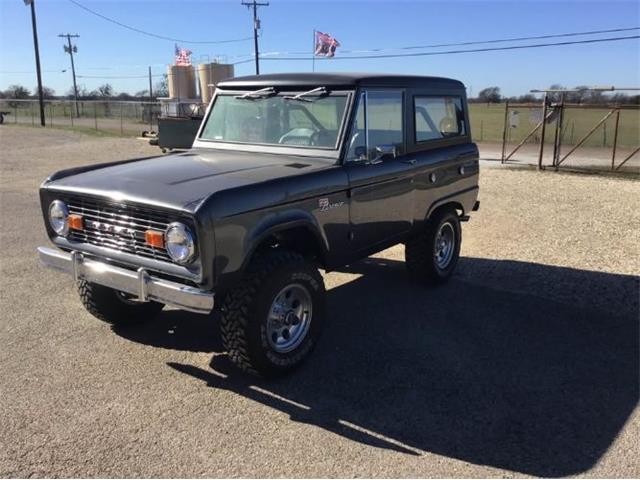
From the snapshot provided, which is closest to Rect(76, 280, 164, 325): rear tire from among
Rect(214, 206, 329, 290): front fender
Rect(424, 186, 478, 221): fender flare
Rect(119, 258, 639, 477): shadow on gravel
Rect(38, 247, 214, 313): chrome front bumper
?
Rect(119, 258, 639, 477): shadow on gravel

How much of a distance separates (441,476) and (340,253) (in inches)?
75.6

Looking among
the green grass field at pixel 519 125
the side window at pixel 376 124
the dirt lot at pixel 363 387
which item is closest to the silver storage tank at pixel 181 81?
the green grass field at pixel 519 125

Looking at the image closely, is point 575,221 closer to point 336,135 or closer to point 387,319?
point 387,319

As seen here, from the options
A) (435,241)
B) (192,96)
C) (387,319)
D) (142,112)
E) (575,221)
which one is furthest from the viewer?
(192,96)

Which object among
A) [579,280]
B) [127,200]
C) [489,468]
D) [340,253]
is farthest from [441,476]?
[579,280]

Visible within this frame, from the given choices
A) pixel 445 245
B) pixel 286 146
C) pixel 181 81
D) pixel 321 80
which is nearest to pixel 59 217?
pixel 286 146

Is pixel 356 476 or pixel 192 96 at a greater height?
pixel 192 96

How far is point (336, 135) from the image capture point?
4496 millimetres

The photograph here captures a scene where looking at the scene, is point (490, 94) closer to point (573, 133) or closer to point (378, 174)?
point (573, 133)

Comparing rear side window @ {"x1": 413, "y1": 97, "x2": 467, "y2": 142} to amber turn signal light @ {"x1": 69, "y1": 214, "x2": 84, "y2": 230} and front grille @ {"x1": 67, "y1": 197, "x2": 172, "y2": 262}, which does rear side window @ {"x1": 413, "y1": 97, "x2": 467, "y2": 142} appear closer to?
front grille @ {"x1": 67, "y1": 197, "x2": 172, "y2": 262}

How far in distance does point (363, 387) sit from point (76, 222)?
2279 mm

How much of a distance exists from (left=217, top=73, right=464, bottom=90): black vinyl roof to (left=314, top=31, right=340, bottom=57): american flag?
113 feet

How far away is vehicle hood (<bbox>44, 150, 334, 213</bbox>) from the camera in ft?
11.4

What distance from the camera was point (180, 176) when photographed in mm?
3881
